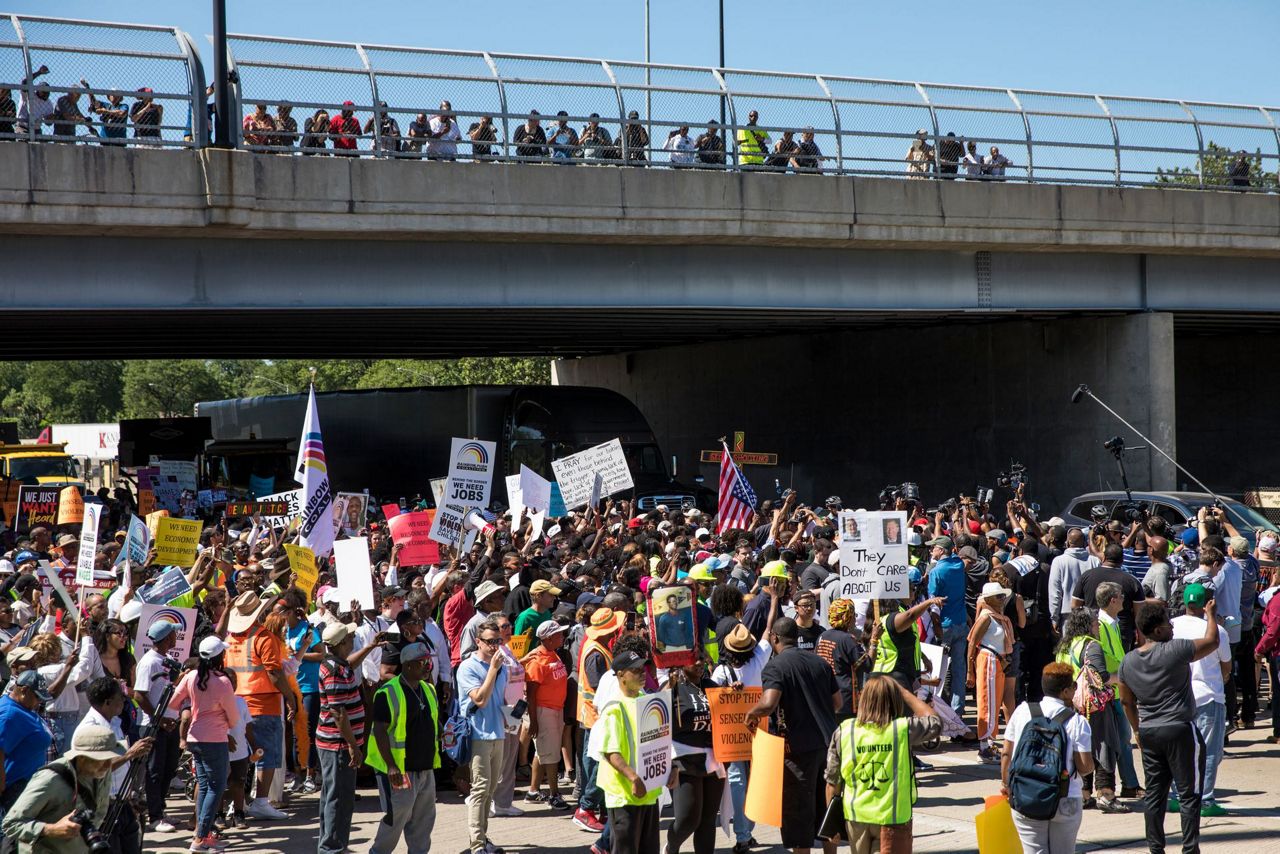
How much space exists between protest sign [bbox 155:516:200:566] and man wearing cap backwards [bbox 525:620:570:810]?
4467mm

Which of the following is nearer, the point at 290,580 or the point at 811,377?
the point at 290,580

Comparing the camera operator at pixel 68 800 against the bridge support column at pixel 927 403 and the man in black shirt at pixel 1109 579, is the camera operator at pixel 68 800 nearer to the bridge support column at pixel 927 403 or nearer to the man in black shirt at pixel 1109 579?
the man in black shirt at pixel 1109 579

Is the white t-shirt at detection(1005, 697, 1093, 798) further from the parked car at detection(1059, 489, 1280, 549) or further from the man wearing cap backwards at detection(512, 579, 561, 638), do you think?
the parked car at detection(1059, 489, 1280, 549)

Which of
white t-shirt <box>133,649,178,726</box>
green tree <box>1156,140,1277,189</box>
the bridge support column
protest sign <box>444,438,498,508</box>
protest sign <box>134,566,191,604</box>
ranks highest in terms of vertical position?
green tree <box>1156,140,1277,189</box>

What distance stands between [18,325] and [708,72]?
40.9 feet

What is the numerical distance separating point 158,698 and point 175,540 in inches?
176

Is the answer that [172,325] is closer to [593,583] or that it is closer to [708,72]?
[708,72]

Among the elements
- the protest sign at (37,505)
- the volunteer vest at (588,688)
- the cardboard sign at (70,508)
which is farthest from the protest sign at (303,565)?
the protest sign at (37,505)

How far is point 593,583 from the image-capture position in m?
12.7

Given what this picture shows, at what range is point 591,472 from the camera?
60.4 ft

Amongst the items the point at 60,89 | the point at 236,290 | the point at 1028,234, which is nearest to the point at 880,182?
the point at 1028,234

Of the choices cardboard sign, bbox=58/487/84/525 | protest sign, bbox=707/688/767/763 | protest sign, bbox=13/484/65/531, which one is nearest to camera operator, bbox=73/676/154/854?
protest sign, bbox=707/688/767/763

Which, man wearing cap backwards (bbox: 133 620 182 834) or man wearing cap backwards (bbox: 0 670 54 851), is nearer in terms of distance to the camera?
man wearing cap backwards (bbox: 0 670 54 851)

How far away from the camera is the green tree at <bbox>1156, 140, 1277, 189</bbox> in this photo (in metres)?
26.5
